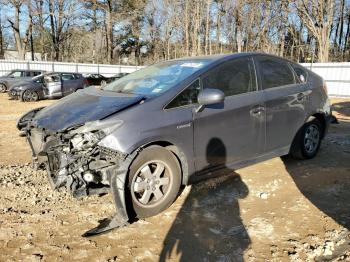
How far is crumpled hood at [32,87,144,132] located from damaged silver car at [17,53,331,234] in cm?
1

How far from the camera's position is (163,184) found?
13.0 ft

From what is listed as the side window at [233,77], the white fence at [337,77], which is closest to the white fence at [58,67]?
the white fence at [337,77]

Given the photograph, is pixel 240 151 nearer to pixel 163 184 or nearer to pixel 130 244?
pixel 163 184

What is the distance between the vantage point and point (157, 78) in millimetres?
4617

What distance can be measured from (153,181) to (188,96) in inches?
41.0

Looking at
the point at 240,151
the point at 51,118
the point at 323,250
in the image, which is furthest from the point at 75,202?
the point at 323,250

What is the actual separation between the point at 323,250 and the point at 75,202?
8.80ft

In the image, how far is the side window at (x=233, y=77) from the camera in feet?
14.5

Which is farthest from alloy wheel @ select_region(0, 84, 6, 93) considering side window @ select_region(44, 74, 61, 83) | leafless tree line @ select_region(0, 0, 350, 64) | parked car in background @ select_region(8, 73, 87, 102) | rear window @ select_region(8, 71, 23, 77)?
leafless tree line @ select_region(0, 0, 350, 64)

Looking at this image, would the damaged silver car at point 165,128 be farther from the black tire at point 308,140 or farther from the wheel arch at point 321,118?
the wheel arch at point 321,118

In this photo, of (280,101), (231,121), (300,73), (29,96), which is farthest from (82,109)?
(29,96)

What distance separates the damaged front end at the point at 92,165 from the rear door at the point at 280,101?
2267 millimetres

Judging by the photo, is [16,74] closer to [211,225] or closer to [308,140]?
[308,140]

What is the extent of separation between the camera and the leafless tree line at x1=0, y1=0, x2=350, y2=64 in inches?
1308
